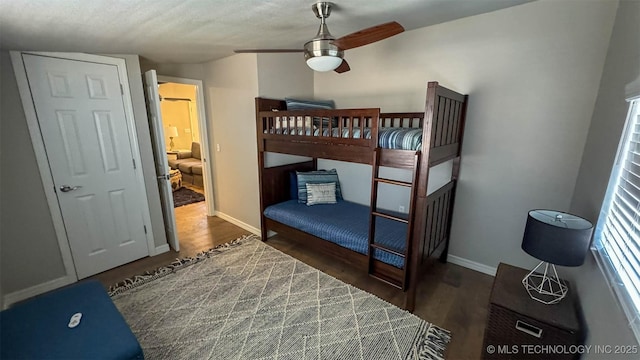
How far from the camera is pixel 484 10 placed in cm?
223

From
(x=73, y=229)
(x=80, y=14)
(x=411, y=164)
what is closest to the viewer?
(x=80, y=14)

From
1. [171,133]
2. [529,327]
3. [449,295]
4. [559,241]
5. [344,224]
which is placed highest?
[171,133]

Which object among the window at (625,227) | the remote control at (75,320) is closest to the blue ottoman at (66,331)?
the remote control at (75,320)

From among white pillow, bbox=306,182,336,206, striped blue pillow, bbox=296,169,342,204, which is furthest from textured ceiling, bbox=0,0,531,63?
white pillow, bbox=306,182,336,206

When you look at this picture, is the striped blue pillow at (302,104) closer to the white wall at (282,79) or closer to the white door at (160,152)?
the white wall at (282,79)

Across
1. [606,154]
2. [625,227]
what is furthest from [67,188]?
[606,154]

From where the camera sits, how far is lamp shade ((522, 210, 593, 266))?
1.37 m

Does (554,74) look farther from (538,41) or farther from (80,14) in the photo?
(80,14)

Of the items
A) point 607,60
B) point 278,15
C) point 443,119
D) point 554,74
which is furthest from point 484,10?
point 278,15

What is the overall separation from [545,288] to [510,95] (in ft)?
5.35

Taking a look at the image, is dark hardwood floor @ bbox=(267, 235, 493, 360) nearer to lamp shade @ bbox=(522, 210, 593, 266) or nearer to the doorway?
lamp shade @ bbox=(522, 210, 593, 266)

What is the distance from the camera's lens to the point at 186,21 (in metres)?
1.79

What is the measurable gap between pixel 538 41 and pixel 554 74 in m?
0.31

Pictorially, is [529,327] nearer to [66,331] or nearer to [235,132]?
[66,331]
